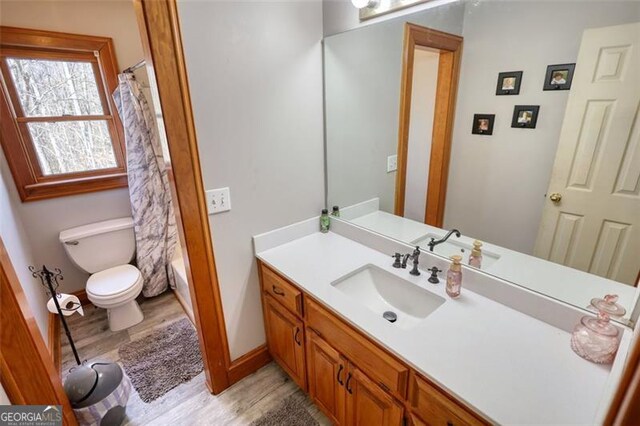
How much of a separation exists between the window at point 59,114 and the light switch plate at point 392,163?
7.48 feet

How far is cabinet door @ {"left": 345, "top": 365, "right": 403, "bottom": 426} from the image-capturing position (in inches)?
42.3

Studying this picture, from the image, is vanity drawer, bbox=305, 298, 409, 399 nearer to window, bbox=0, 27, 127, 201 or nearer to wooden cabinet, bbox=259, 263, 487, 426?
wooden cabinet, bbox=259, 263, 487, 426

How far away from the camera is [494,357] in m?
0.95

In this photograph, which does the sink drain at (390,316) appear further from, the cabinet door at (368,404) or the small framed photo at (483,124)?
the small framed photo at (483,124)

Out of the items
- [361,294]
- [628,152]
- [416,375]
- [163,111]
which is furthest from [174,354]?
[628,152]

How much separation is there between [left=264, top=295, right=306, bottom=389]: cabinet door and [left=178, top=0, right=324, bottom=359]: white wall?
0.11 metres

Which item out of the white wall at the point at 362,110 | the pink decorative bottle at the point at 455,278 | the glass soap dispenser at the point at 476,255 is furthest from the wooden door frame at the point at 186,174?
the glass soap dispenser at the point at 476,255

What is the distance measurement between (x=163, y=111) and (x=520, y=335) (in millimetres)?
1637

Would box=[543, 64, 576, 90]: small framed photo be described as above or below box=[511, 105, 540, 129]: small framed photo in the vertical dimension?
above

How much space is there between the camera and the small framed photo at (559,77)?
101 centimetres

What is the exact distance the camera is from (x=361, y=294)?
152 cm

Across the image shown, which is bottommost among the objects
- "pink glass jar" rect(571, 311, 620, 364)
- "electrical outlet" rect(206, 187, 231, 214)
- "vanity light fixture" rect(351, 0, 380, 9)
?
"pink glass jar" rect(571, 311, 620, 364)

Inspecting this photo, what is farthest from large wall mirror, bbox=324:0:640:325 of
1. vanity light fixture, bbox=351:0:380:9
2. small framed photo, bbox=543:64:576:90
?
vanity light fixture, bbox=351:0:380:9

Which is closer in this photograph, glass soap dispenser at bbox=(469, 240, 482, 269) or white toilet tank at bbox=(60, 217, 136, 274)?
glass soap dispenser at bbox=(469, 240, 482, 269)
